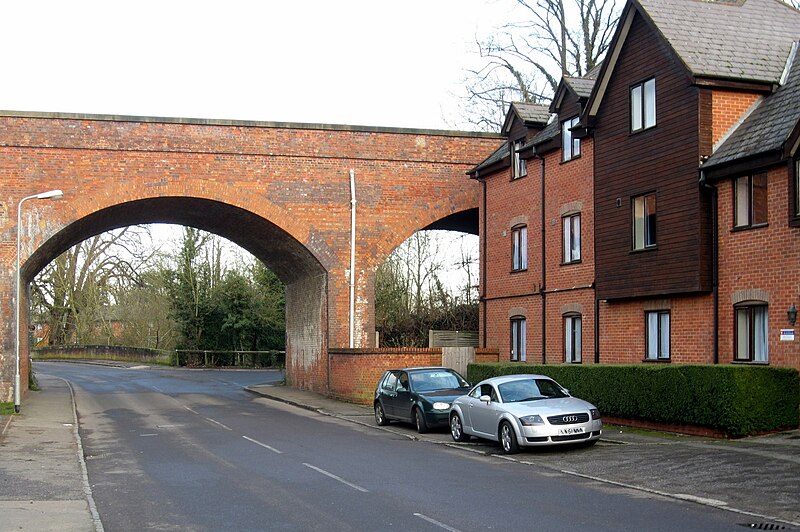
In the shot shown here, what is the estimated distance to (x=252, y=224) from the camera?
33625mm

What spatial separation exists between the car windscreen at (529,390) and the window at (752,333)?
4115 mm

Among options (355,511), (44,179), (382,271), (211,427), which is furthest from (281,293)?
(355,511)

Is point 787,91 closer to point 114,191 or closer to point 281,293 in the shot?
point 114,191

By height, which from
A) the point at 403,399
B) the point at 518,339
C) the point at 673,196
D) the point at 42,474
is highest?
the point at 673,196

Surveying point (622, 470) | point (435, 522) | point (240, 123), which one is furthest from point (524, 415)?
point (240, 123)

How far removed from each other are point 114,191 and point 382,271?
1966 centimetres

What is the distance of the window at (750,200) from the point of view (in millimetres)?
19219

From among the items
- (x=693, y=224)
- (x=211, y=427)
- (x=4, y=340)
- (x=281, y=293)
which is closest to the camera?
(x=693, y=224)

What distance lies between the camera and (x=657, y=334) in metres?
22.4

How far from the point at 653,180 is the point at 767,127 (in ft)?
10.1

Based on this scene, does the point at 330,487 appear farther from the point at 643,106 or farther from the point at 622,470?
the point at 643,106

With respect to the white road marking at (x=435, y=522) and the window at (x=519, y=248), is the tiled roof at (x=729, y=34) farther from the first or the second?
the white road marking at (x=435, y=522)

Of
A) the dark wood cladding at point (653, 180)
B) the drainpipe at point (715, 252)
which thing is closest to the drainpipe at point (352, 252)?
the dark wood cladding at point (653, 180)

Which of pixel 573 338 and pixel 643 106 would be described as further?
pixel 573 338
